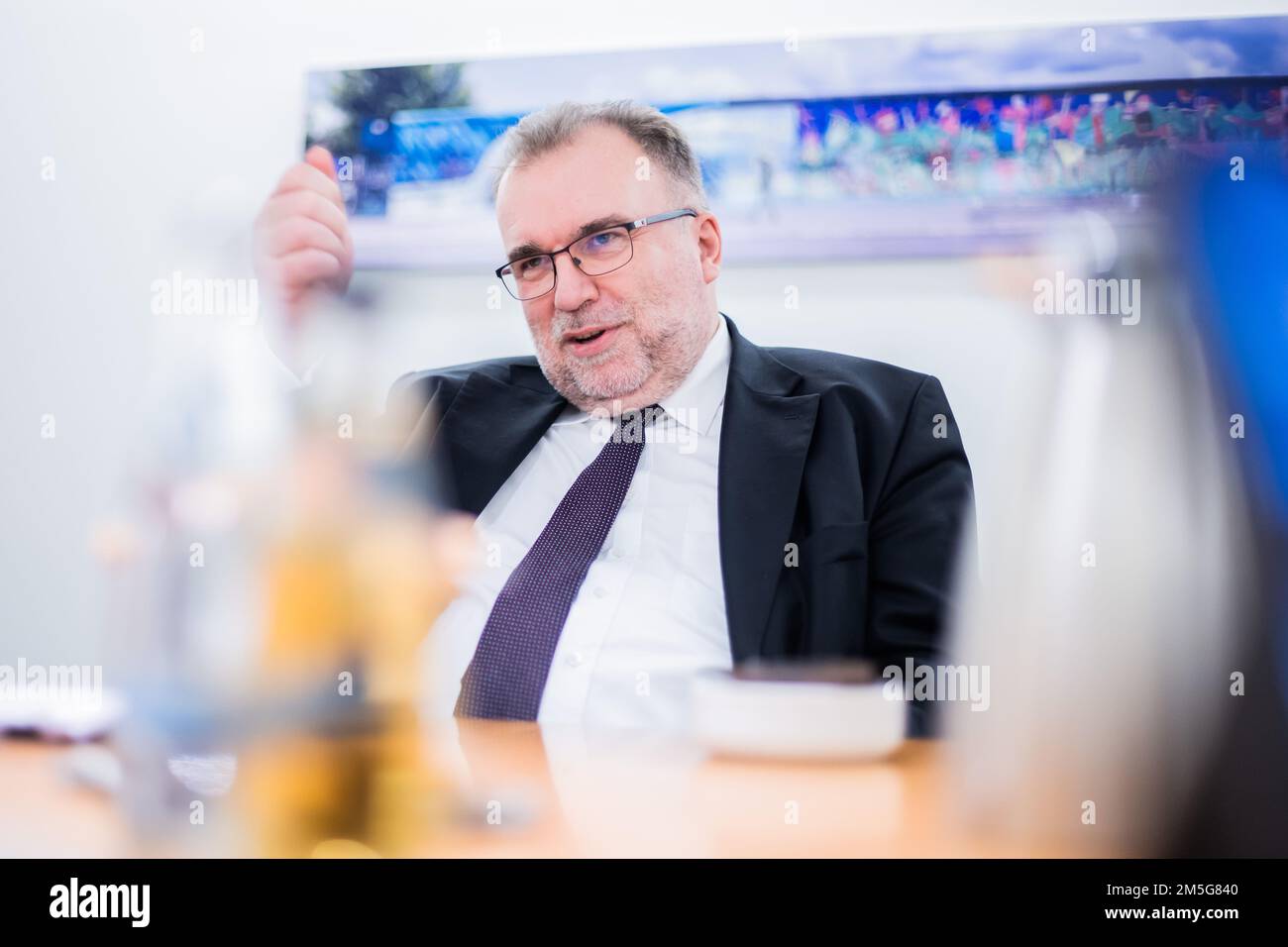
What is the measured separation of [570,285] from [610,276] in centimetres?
5

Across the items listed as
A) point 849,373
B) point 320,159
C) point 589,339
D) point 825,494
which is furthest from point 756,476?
point 320,159

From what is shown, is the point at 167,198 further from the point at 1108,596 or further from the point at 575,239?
the point at 1108,596

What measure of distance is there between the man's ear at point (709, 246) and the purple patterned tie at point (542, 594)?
8.3 inches

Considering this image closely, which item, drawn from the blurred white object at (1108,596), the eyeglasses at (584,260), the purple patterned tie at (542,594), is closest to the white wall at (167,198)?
the eyeglasses at (584,260)

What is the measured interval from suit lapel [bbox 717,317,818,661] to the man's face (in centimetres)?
10

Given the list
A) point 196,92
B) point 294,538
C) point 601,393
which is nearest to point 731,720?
point 294,538

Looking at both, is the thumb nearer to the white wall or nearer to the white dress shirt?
the white wall

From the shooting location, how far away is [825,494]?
992mm

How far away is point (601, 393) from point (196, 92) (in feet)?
1.84

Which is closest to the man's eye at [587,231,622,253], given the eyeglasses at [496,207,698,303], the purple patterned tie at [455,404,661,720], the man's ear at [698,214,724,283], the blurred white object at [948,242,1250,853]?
the eyeglasses at [496,207,698,303]

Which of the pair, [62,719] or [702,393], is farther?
[702,393]

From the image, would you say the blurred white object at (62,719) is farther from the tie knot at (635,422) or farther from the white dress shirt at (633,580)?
the tie knot at (635,422)

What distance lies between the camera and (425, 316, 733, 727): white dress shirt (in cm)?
92
